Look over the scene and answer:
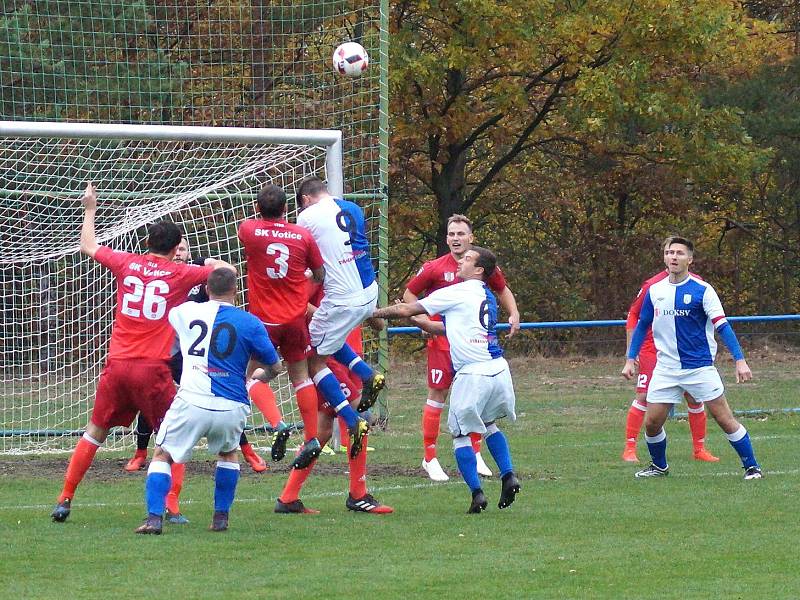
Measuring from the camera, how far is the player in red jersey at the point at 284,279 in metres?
8.60

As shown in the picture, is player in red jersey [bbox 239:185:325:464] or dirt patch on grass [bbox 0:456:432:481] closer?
player in red jersey [bbox 239:185:325:464]

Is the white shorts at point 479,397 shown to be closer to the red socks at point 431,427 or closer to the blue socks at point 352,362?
the blue socks at point 352,362

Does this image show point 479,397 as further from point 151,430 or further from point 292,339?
point 151,430

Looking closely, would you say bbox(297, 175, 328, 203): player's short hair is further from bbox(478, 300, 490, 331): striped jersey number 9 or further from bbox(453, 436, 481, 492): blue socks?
bbox(453, 436, 481, 492): blue socks

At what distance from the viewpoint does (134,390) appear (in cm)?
816

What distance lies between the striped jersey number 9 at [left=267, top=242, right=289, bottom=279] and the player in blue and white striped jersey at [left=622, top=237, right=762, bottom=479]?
3057mm

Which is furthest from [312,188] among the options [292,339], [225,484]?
[225,484]

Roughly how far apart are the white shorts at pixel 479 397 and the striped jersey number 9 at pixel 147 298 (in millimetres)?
1905

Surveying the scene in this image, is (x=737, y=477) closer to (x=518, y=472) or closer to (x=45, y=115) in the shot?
(x=518, y=472)

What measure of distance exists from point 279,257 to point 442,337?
268 centimetres

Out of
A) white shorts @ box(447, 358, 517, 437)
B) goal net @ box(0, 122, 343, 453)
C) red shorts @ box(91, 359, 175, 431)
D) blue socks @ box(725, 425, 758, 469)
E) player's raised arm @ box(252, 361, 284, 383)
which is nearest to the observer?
player's raised arm @ box(252, 361, 284, 383)

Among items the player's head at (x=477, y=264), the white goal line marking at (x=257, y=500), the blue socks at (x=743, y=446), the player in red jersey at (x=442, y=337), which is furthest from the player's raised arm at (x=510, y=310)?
the blue socks at (x=743, y=446)

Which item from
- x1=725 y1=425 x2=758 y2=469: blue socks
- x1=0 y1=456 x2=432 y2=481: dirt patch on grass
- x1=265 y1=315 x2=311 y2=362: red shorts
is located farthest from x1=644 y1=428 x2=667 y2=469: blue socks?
x1=265 y1=315 x2=311 y2=362: red shorts

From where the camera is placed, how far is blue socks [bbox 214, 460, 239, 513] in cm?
792
